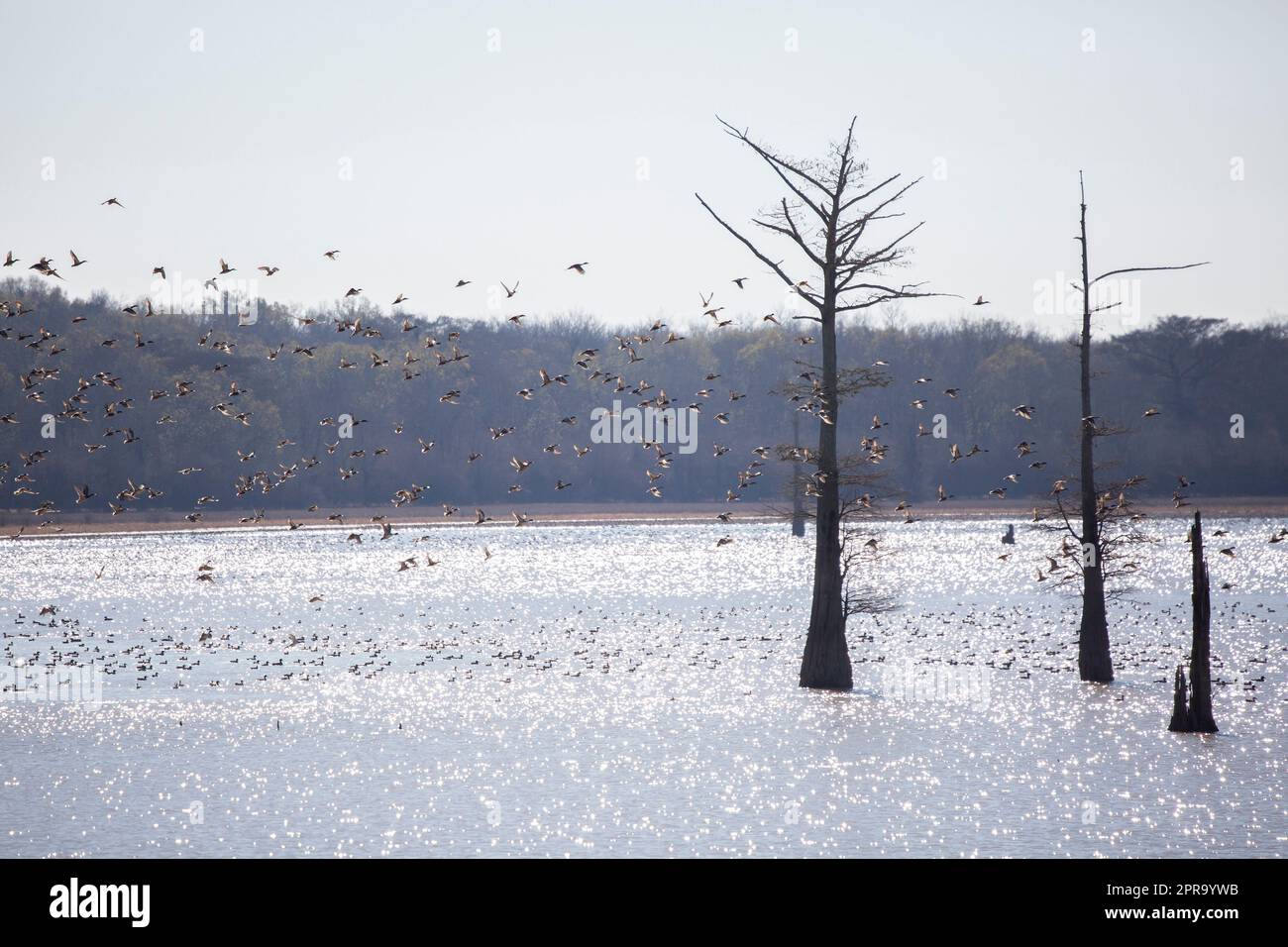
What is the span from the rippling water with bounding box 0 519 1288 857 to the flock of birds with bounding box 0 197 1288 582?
400 centimetres

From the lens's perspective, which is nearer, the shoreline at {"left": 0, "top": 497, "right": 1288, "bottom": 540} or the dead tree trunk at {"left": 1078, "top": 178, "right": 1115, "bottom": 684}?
the dead tree trunk at {"left": 1078, "top": 178, "right": 1115, "bottom": 684}

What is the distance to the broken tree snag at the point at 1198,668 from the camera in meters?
29.4

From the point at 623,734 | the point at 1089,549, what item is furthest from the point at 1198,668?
the point at 623,734

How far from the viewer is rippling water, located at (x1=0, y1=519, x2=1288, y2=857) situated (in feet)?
81.6

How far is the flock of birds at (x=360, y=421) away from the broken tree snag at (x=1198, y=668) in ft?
7.66

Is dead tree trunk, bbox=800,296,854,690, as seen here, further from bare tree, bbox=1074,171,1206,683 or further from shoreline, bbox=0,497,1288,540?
shoreline, bbox=0,497,1288,540

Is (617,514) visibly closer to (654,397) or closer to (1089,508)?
(654,397)

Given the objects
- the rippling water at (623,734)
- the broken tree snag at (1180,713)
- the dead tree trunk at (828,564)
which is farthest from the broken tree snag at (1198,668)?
the dead tree trunk at (828,564)

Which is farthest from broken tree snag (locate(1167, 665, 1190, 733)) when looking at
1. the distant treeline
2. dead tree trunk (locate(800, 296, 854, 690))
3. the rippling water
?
the distant treeline

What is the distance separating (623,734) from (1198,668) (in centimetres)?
1204

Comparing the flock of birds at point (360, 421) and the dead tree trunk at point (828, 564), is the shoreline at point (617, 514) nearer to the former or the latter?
the flock of birds at point (360, 421)

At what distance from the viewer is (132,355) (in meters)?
118
